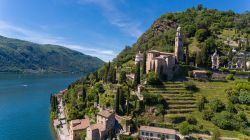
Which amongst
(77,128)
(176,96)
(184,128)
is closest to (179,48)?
(176,96)

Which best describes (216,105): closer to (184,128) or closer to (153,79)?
(184,128)

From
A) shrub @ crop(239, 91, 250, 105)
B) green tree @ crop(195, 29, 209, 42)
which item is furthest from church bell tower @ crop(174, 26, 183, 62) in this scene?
green tree @ crop(195, 29, 209, 42)

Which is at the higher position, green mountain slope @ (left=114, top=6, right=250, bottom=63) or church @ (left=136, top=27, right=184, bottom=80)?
green mountain slope @ (left=114, top=6, right=250, bottom=63)

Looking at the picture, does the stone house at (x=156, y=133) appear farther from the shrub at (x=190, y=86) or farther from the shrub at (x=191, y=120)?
the shrub at (x=190, y=86)

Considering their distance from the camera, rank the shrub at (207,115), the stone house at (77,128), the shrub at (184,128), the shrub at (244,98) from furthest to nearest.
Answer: the shrub at (244,98) < the shrub at (207,115) < the stone house at (77,128) < the shrub at (184,128)

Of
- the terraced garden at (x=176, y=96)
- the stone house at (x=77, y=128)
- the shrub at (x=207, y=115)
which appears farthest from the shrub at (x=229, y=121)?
the stone house at (x=77, y=128)

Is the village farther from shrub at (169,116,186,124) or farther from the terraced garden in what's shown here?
shrub at (169,116,186,124)
